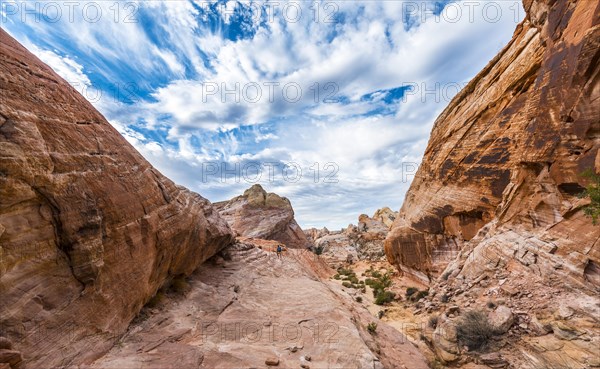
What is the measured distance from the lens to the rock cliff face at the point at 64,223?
19.9 feet

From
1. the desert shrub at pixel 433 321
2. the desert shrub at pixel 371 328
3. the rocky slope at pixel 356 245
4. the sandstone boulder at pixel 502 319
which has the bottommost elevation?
the rocky slope at pixel 356 245

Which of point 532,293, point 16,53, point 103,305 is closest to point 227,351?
point 103,305

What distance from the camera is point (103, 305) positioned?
7.94 metres

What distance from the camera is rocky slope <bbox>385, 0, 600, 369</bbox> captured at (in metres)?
10.5

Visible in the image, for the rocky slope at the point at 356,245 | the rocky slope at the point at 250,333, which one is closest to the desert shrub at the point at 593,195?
the rocky slope at the point at 250,333

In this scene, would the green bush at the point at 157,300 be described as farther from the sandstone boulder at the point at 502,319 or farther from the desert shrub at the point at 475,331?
the sandstone boulder at the point at 502,319

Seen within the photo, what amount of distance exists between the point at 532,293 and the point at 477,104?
52.2 feet

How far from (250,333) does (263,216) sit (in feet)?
118

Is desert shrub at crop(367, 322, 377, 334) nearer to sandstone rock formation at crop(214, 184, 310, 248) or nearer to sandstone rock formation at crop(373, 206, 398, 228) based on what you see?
sandstone rock formation at crop(214, 184, 310, 248)

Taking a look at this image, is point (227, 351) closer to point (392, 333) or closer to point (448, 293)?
point (392, 333)

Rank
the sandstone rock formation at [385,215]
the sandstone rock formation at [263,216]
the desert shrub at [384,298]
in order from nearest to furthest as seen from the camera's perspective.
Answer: the desert shrub at [384,298], the sandstone rock formation at [263,216], the sandstone rock formation at [385,215]

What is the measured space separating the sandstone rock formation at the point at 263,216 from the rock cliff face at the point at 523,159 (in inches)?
948

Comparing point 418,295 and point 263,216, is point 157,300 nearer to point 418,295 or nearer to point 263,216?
point 418,295

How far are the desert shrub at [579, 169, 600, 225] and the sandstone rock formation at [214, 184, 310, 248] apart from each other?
121ft
